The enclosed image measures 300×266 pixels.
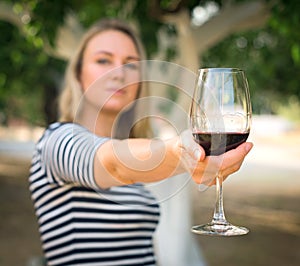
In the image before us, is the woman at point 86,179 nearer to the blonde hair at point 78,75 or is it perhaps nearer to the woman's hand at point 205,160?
the blonde hair at point 78,75

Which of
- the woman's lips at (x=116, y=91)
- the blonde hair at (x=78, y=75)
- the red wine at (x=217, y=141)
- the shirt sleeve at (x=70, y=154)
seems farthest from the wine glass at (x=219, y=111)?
the blonde hair at (x=78, y=75)

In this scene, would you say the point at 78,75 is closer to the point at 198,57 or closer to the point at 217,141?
the point at 217,141

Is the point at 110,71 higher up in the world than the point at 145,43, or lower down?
lower down

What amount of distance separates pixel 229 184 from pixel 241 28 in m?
16.2

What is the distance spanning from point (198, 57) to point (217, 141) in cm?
665

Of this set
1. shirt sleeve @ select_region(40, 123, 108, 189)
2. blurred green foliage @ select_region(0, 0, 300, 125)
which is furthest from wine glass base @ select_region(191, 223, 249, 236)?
blurred green foliage @ select_region(0, 0, 300, 125)

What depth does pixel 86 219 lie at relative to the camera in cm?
252

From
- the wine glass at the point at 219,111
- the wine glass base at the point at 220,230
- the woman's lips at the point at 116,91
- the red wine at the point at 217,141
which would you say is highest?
the woman's lips at the point at 116,91

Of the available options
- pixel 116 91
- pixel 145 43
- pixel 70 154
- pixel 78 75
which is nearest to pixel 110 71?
pixel 116 91

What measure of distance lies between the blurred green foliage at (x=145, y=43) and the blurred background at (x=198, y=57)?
0.01 meters

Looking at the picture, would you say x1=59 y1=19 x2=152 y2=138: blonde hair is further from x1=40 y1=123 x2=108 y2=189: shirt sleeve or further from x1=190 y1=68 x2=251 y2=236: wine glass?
x1=190 y1=68 x2=251 y2=236: wine glass

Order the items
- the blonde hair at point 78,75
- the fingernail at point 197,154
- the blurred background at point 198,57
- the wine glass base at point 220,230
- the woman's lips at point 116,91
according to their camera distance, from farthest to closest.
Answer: the blurred background at point 198,57, the blonde hair at point 78,75, the woman's lips at point 116,91, the wine glass base at point 220,230, the fingernail at point 197,154

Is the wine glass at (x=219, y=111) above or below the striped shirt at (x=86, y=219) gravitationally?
above

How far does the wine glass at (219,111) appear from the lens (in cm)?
154
